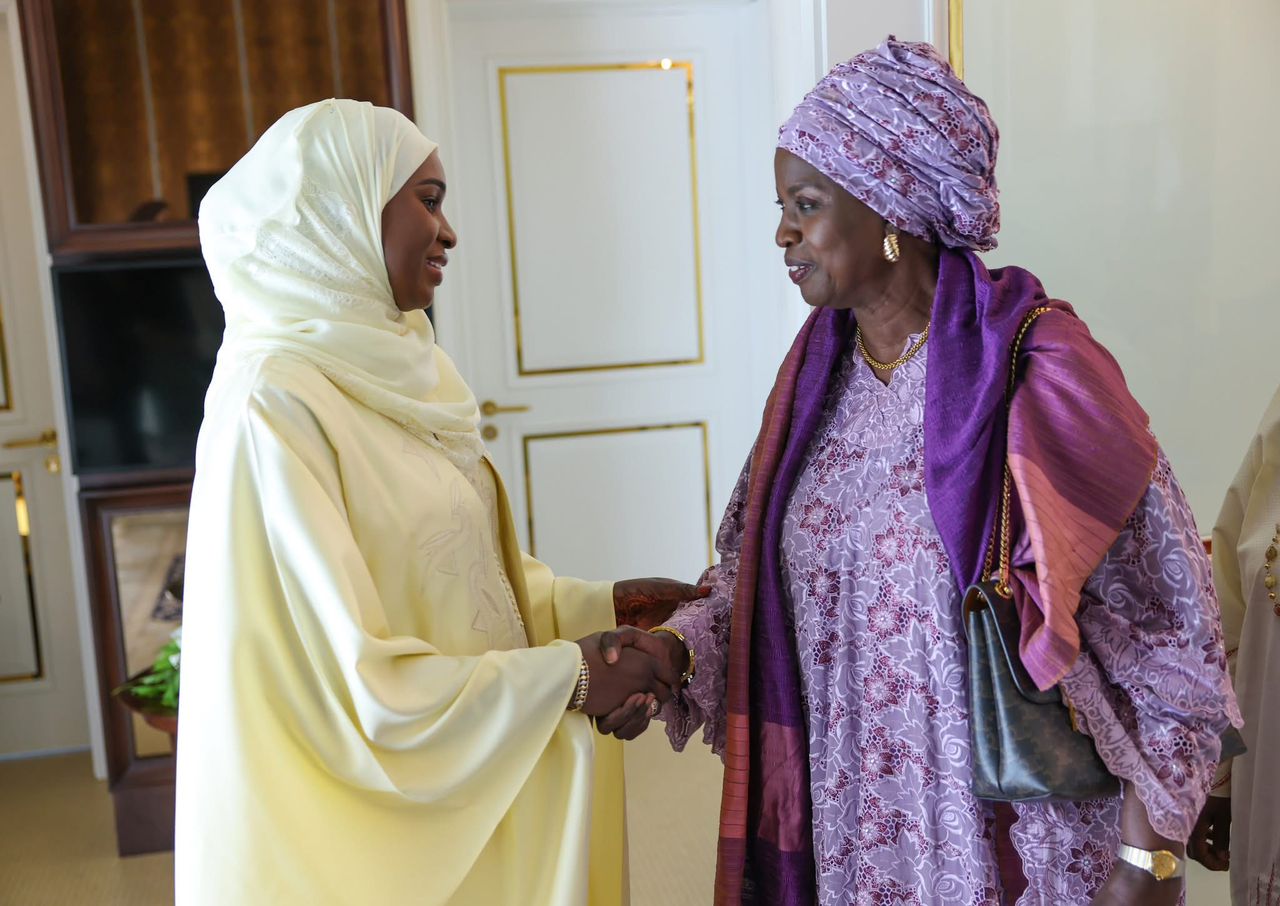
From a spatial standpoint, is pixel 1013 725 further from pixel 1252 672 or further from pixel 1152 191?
pixel 1152 191

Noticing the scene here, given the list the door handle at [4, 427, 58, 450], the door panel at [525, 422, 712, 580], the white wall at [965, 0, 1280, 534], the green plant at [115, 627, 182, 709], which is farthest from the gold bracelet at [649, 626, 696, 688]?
the door handle at [4, 427, 58, 450]

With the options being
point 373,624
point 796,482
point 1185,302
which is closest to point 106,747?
point 373,624

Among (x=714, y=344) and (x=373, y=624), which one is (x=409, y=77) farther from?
(x=373, y=624)

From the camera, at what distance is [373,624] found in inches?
56.6

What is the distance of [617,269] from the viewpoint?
4.08 metres

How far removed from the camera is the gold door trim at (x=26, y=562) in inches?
157

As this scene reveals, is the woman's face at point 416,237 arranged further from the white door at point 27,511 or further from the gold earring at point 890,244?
the white door at point 27,511

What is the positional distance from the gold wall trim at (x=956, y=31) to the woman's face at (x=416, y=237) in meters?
1.75

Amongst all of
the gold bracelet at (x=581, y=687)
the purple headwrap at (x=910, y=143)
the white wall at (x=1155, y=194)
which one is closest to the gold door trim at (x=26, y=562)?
the gold bracelet at (x=581, y=687)

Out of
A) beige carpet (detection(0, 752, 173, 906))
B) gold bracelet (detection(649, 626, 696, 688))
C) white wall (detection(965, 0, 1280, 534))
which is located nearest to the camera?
gold bracelet (detection(649, 626, 696, 688))

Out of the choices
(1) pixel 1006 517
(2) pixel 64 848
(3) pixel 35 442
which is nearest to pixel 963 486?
(1) pixel 1006 517

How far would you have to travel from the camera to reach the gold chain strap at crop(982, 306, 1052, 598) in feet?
4.37

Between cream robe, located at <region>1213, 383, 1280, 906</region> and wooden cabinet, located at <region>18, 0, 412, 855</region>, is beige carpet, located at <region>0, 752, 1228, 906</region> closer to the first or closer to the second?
wooden cabinet, located at <region>18, 0, 412, 855</region>

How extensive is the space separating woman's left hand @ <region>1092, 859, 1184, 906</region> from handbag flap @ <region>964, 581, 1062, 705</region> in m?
0.22
